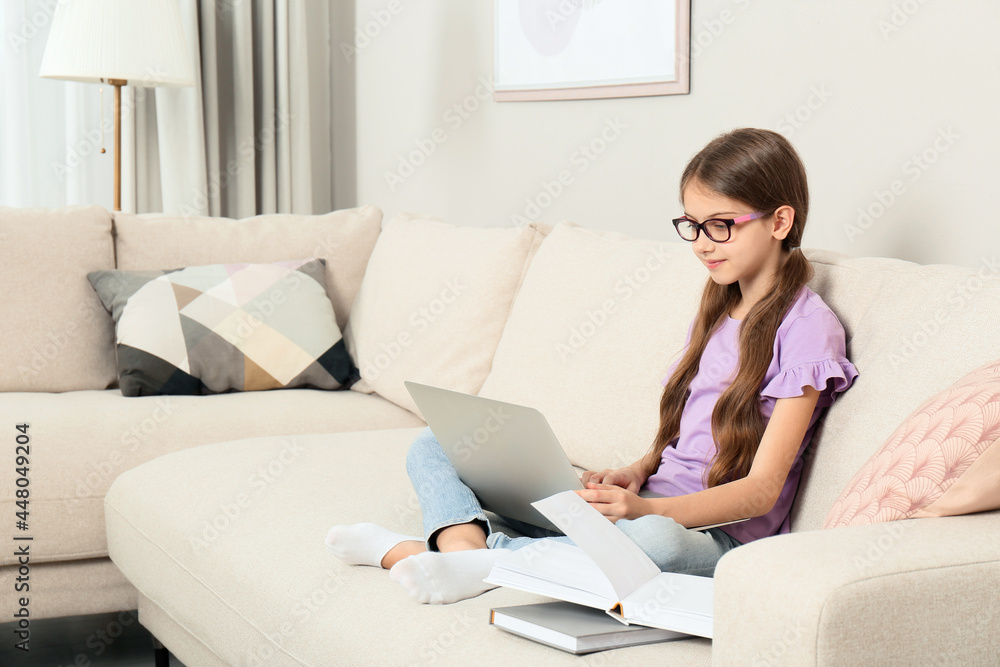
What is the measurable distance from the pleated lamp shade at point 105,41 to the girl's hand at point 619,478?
2.08m

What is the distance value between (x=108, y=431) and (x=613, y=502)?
122 cm

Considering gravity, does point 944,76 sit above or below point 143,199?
above

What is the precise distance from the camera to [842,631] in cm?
79

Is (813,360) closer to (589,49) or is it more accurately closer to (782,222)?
A: (782,222)

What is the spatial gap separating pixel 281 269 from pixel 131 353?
0.43m

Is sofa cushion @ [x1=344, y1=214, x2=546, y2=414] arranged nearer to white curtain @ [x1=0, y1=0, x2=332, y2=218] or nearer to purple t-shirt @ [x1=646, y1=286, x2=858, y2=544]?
purple t-shirt @ [x1=646, y1=286, x2=858, y2=544]

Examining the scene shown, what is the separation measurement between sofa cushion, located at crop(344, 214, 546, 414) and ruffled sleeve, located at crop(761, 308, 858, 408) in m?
A: 0.87

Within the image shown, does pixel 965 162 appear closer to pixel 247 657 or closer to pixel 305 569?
pixel 305 569

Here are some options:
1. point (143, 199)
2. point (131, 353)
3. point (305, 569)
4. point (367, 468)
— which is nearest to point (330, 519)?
point (305, 569)

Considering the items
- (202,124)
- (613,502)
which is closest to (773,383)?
(613,502)

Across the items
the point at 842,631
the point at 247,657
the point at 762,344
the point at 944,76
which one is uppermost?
the point at 944,76

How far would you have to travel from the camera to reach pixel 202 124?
3.42 meters

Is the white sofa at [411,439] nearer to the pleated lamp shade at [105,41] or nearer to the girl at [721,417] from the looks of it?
the girl at [721,417]

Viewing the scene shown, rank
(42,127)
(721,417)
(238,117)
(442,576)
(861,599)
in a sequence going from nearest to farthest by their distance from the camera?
(861,599) < (442,576) < (721,417) < (42,127) < (238,117)
